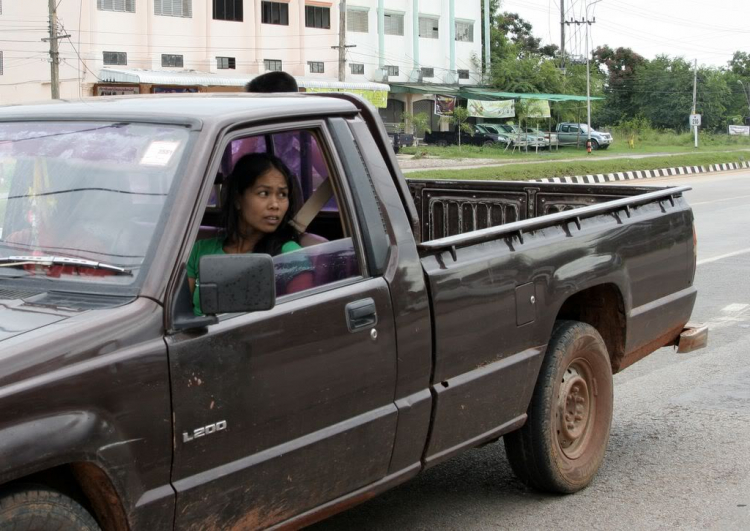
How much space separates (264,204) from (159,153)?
1.99 feet

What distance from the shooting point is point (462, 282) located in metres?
4.00

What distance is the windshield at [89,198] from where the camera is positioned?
3.06 meters

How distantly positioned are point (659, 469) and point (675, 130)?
77.0 m

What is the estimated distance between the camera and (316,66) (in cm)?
5675

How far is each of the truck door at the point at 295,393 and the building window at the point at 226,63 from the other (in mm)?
49439

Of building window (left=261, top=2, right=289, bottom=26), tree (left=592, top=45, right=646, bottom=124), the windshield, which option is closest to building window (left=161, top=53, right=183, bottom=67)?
building window (left=261, top=2, right=289, bottom=26)

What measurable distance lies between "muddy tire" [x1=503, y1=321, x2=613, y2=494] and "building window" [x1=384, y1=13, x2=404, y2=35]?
57.9 m

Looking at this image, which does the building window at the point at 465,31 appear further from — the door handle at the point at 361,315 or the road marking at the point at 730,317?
the door handle at the point at 361,315

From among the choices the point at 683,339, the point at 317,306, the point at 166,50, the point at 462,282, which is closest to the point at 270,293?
the point at 317,306

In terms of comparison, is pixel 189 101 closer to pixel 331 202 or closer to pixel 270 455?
pixel 331 202

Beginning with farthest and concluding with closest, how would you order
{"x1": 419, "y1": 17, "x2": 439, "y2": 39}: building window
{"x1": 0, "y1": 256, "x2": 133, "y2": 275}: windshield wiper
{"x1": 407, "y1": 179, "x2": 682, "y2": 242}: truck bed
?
{"x1": 419, "y1": 17, "x2": 439, "y2": 39}: building window
{"x1": 407, "y1": 179, "x2": 682, "y2": 242}: truck bed
{"x1": 0, "y1": 256, "x2": 133, "y2": 275}: windshield wiper

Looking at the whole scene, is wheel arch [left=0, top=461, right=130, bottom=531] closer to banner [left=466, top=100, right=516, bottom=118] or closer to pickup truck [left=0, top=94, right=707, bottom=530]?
pickup truck [left=0, top=94, right=707, bottom=530]

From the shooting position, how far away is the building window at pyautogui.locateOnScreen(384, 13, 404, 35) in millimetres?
61594

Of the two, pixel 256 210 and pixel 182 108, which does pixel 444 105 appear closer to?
pixel 256 210
